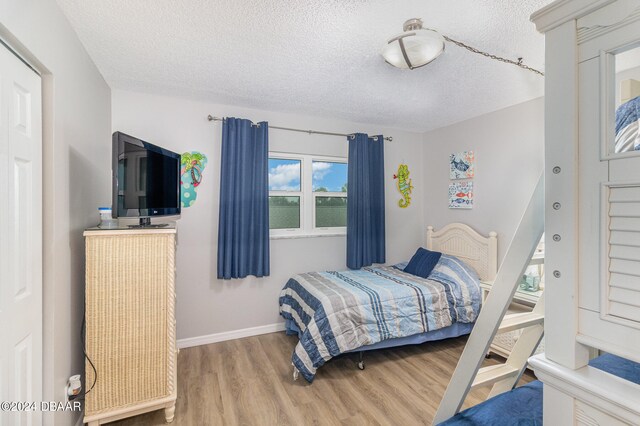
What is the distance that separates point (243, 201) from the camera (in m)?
3.19

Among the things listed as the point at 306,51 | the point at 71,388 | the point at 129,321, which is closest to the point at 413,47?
the point at 306,51

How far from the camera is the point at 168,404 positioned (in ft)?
6.40

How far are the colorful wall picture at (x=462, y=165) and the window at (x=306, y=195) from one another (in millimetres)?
1378

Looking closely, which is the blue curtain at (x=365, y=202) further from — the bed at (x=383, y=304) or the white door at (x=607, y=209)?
the white door at (x=607, y=209)

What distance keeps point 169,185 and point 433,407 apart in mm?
2630

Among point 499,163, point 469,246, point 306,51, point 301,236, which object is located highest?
point 306,51

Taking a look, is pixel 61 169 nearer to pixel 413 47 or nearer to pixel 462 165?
pixel 413 47

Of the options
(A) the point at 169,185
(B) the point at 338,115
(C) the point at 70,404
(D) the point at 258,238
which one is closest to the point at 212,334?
(D) the point at 258,238

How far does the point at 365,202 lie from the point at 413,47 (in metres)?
2.18

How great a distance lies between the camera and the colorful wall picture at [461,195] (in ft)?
11.9

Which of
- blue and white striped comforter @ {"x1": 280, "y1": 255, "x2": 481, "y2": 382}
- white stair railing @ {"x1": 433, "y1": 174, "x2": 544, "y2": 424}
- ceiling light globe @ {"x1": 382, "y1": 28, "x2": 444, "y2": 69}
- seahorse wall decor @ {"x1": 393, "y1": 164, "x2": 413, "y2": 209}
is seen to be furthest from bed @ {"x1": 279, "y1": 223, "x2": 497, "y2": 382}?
ceiling light globe @ {"x1": 382, "y1": 28, "x2": 444, "y2": 69}

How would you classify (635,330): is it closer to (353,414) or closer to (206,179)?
(353,414)

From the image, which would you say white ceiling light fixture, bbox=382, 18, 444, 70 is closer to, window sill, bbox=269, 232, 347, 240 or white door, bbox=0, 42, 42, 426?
white door, bbox=0, 42, 42, 426

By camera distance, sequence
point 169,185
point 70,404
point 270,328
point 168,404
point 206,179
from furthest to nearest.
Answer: point 270,328 < point 206,179 < point 169,185 < point 168,404 < point 70,404
